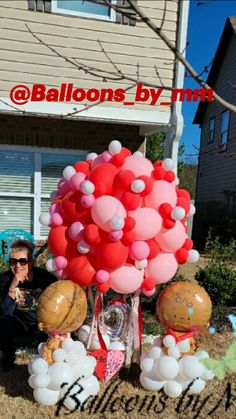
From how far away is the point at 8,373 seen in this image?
3.59 metres

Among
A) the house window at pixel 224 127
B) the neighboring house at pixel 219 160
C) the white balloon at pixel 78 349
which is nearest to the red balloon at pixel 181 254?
the white balloon at pixel 78 349

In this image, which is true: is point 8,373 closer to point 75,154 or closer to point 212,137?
point 75,154

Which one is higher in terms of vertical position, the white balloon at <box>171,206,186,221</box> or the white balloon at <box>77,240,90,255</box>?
the white balloon at <box>171,206,186,221</box>

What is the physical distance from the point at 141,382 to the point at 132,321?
456mm

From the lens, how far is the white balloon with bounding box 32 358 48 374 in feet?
Answer: 9.52

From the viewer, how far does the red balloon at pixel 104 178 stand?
292 centimetres

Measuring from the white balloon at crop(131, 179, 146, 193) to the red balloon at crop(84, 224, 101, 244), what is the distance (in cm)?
37

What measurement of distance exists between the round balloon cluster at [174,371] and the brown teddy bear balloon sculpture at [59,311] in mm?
638

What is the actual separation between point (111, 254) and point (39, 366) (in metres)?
0.91

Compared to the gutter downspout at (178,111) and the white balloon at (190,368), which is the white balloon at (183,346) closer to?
the white balloon at (190,368)

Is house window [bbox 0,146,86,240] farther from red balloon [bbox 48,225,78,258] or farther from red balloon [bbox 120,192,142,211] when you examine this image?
red balloon [bbox 120,192,142,211]

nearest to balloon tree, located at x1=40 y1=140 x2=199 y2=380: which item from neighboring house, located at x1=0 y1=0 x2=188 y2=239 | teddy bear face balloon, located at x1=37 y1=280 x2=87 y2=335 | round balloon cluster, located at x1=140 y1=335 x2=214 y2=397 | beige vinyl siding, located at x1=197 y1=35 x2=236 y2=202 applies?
teddy bear face balloon, located at x1=37 y1=280 x2=87 y2=335

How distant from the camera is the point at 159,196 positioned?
2.97 metres

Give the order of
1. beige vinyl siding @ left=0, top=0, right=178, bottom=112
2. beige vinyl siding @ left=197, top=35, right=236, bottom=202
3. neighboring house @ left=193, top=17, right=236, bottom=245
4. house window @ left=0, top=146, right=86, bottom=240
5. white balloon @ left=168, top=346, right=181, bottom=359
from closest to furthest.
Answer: white balloon @ left=168, top=346, right=181, bottom=359 < beige vinyl siding @ left=0, top=0, right=178, bottom=112 < house window @ left=0, top=146, right=86, bottom=240 < neighboring house @ left=193, top=17, right=236, bottom=245 < beige vinyl siding @ left=197, top=35, right=236, bottom=202
